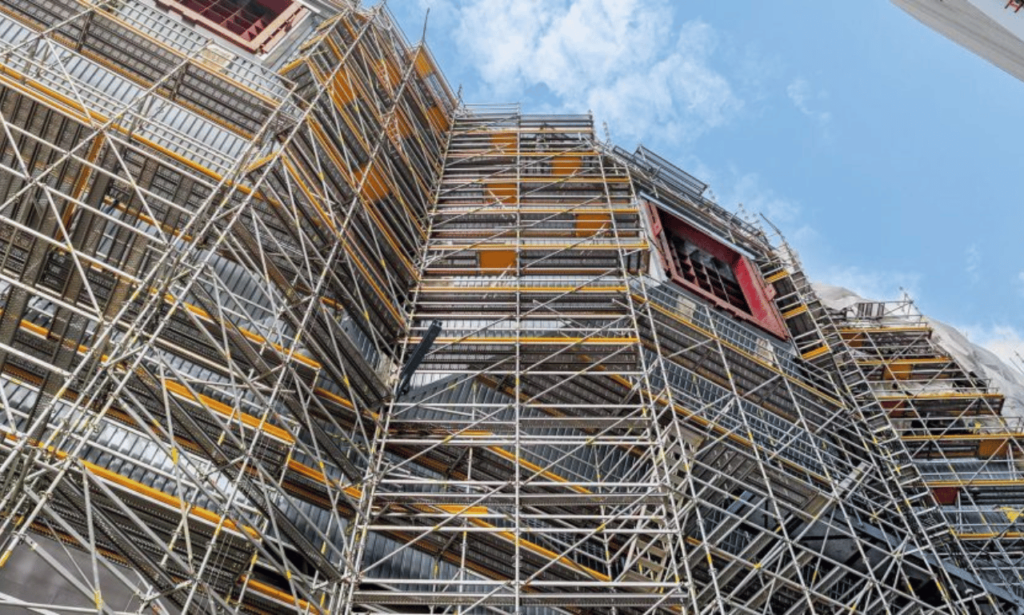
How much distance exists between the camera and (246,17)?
988 inches

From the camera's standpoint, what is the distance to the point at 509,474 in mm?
15047

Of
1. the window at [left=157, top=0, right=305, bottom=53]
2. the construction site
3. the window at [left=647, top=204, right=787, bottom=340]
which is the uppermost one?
the window at [left=157, top=0, right=305, bottom=53]

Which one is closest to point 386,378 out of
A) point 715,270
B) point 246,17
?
point 715,270

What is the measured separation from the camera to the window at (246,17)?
21844 mm

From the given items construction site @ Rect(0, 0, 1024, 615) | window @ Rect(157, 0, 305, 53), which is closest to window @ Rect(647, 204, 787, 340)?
construction site @ Rect(0, 0, 1024, 615)

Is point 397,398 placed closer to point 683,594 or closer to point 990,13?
point 683,594

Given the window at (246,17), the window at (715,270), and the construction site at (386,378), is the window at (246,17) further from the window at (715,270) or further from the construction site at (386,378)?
the window at (715,270)

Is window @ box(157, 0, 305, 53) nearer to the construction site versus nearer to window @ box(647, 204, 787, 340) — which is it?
the construction site

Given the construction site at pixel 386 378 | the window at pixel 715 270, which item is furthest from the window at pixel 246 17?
the window at pixel 715 270

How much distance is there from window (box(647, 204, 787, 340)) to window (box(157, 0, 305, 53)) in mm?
12292

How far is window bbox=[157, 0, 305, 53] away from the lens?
71.7 feet

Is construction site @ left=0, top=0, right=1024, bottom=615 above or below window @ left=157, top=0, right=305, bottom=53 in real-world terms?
below

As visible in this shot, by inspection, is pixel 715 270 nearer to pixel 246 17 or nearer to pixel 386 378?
pixel 386 378

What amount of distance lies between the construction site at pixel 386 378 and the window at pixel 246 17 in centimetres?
14
